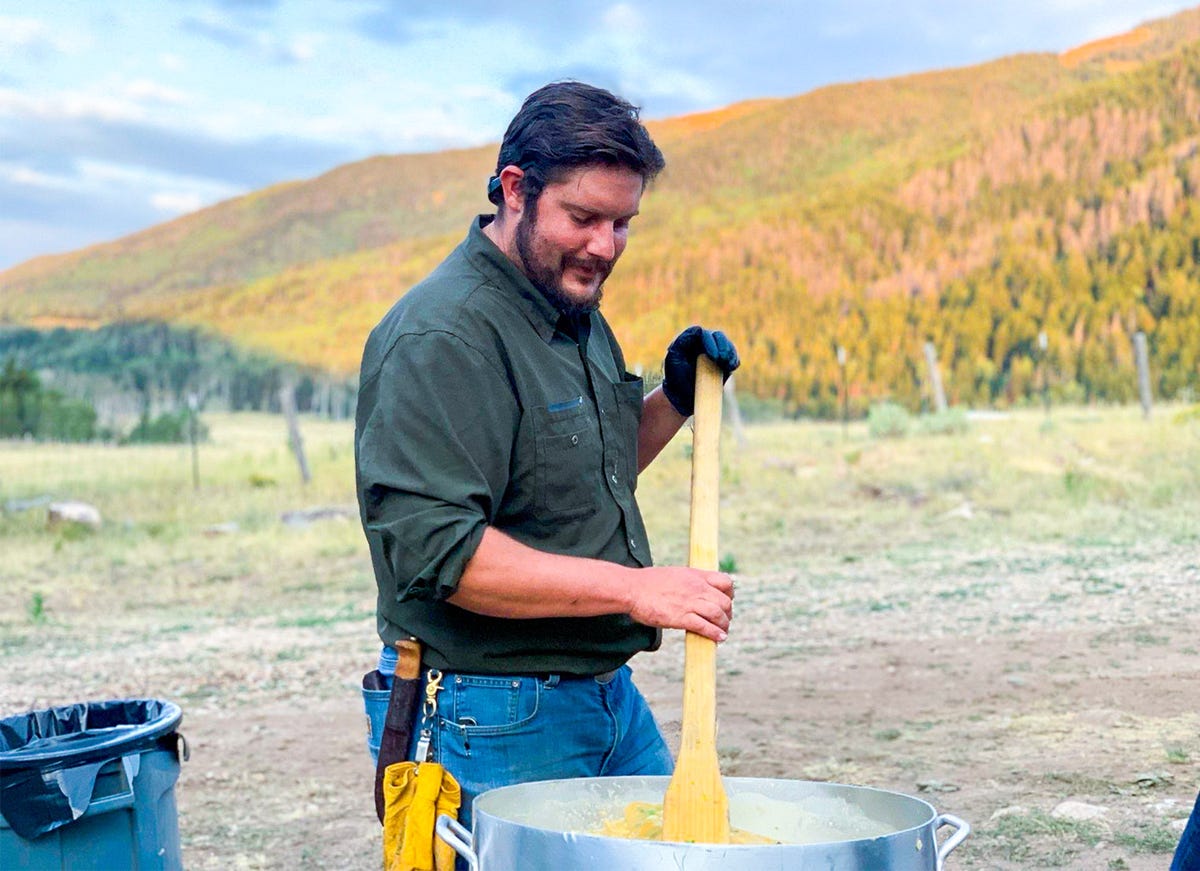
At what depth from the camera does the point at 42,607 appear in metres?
10.5

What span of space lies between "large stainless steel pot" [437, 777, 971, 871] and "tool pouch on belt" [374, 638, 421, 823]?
0.54ft

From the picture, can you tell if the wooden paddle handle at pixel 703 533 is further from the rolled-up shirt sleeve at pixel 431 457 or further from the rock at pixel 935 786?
the rock at pixel 935 786

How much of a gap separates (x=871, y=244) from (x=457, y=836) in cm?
3792

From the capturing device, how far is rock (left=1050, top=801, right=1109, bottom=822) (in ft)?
13.9

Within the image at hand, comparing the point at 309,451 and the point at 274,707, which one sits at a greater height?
the point at 309,451

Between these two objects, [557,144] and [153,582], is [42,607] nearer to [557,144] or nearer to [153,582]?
[153,582]

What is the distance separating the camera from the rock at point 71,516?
1494 cm

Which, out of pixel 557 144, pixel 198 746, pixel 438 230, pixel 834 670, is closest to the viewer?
pixel 557 144

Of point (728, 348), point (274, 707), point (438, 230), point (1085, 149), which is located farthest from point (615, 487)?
point (438, 230)

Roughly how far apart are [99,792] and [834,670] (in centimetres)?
449

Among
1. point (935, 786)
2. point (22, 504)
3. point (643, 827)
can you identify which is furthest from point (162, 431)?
point (643, 827)

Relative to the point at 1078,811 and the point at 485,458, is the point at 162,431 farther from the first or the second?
the point at 485,458

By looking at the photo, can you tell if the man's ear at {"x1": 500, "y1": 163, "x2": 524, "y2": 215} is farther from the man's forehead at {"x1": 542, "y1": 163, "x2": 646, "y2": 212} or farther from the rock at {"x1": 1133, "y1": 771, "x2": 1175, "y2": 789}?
the rock at {"x1": 1133, "y1": 771, "x2": 1175, "y2": 789}

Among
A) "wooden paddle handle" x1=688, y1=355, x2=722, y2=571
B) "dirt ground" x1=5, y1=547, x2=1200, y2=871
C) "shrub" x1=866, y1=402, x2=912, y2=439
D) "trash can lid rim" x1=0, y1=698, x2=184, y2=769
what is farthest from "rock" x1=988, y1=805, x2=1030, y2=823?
"shrub" x1=866, y1=402, x2=912, y2=439
